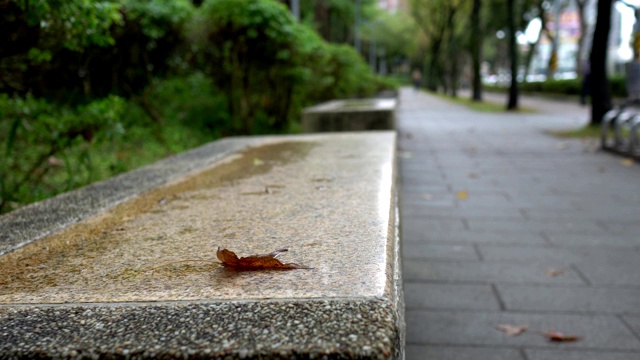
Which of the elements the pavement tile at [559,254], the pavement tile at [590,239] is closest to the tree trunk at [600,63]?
the pavement tile at [590,239]

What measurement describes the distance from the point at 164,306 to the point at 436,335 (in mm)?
2004

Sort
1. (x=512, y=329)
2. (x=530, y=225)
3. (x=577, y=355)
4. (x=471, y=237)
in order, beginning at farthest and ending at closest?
(x=530, y=225), (x=471, y=237), (x=512, y=329), (x=577, y=355)

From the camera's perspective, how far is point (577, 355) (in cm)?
274

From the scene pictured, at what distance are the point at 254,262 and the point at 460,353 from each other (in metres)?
1.61

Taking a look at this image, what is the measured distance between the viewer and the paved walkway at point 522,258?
293cm

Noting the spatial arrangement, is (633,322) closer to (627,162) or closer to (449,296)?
(449,296)

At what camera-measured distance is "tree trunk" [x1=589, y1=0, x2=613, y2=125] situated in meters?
12.9

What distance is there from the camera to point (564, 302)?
3363 mm

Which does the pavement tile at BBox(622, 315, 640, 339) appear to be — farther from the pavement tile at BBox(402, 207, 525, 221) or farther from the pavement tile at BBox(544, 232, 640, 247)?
the pavement tile at BBox(402, 207, 525, 221)

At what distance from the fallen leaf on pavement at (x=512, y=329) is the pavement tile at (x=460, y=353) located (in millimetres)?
186

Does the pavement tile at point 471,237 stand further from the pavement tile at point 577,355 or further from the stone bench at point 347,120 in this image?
the stone bench at point 347,120

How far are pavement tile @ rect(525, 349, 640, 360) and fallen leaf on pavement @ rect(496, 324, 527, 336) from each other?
19 centimetres

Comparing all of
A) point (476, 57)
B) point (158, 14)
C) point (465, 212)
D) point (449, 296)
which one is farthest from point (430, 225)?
point (476, 57)

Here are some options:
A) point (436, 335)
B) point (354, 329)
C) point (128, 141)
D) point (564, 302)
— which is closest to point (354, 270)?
point (354, 329)
